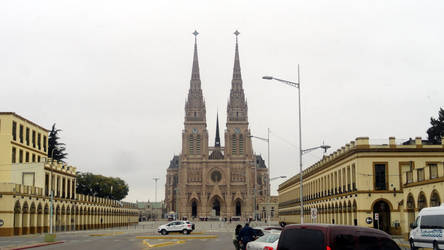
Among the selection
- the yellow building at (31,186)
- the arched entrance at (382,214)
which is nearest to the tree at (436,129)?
the arched entrance at (382,214)

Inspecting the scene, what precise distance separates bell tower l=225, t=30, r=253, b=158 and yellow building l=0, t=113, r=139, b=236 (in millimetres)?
80914

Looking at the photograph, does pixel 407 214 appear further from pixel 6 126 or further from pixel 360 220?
pixel 6 126

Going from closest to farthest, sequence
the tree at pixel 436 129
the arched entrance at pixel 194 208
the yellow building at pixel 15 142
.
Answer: the yellow building at pixel 15 142
the tree at pixel 436 129
the arched entrance at pixel 194 208

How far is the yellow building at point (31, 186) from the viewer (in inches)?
2175

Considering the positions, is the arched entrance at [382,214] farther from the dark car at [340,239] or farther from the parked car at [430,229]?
the dark car at [340,239]

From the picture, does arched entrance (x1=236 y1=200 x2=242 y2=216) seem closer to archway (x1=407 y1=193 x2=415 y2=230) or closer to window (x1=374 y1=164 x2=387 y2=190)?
window (x1=374 y1=164 x2=387 y2=190)

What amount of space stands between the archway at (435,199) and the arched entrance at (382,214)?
1051 centimetres

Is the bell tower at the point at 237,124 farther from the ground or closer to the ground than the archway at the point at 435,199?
farther from the ground

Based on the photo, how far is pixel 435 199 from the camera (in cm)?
3878

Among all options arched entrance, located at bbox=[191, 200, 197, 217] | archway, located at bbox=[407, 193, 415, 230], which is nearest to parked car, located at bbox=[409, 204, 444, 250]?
archway, located at bbox=[407, 193, 415, 230]

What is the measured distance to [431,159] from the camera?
164ft

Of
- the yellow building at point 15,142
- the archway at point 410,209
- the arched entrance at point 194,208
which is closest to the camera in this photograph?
the archway at point 410,209

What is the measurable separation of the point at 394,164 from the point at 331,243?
39927 mm

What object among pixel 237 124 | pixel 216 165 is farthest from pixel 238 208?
pixel 237 124
